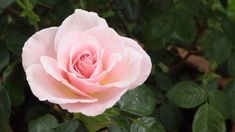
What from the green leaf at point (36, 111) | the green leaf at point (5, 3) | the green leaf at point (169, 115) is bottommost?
the green leaf at point (169, 115)

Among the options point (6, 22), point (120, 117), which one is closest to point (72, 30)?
point (120, 117)

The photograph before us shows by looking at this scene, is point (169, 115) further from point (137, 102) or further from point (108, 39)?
point (108, 39)

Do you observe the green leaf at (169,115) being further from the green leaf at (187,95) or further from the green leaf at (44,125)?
the green leaf at (44,125)

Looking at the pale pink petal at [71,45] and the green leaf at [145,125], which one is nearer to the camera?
the pale pink petal at [71,45]

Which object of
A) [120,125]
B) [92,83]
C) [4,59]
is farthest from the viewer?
[4,59]

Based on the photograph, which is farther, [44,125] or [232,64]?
[232,64]

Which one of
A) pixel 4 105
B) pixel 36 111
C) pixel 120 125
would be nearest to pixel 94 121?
pixel 120 125

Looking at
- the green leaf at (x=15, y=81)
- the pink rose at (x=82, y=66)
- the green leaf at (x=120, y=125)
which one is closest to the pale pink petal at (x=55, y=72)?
the pink rose at (x=82, y=66)

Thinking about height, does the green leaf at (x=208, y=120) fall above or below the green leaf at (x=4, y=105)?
below

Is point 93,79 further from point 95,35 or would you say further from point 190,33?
point 190,33
